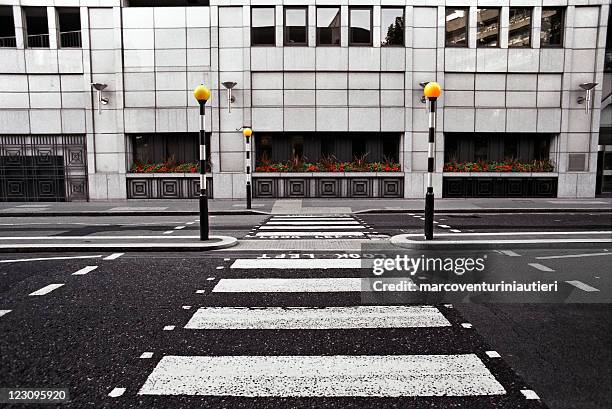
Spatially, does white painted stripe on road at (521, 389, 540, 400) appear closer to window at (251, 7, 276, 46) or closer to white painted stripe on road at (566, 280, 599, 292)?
white painted stripe on road at (566, 280, 599, 292)

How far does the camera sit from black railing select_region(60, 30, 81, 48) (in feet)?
76.6

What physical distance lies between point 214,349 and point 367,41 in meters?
21.5

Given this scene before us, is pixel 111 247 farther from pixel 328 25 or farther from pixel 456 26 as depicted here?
pixel 456 26

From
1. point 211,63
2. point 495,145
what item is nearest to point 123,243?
point 211,63

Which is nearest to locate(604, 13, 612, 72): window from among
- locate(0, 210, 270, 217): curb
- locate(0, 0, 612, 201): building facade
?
locate(0, 0, 612, 201): building facade

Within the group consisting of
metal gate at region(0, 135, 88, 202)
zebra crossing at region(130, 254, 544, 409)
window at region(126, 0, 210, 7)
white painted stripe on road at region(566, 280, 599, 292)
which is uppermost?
window at region(126, 0, 210, 7)

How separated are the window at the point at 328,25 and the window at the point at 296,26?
74 centimetres

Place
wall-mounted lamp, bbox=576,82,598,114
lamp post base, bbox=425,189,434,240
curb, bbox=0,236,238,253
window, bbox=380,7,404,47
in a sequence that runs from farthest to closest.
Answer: window, bbox=380,7,404,47 < wall-mounted lamp, bbox=576,82,598,114 < lamp post base, bbox=425,189,434,240 < curb, bbox=0,236,238,253

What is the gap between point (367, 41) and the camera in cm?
2295

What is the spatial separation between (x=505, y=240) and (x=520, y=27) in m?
17.7

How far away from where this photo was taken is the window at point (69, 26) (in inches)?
919

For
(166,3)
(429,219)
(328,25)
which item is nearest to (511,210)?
(429,219)

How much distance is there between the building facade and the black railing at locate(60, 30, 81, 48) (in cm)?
7

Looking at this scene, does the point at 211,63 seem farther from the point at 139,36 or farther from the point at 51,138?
the point at 51,138
